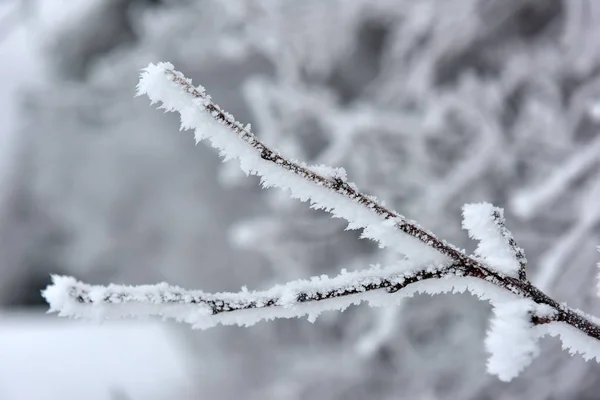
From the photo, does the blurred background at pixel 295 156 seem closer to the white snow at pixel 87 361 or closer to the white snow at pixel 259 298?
the white snow at pixel 87 361

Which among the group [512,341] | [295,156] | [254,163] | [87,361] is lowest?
[512,341]

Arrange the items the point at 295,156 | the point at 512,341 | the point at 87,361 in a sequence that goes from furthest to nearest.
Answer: the point at 87,361 → the point at 295,156 → the point at 512,341

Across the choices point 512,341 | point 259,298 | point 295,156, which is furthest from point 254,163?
point 295,156

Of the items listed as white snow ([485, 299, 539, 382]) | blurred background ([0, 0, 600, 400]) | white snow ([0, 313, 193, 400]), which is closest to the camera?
white snow ([485, 299, 539, 382])

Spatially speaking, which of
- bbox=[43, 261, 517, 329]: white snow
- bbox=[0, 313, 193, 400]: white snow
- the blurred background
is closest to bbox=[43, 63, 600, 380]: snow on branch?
bbox=[43, 261, 517, 329]: white snow

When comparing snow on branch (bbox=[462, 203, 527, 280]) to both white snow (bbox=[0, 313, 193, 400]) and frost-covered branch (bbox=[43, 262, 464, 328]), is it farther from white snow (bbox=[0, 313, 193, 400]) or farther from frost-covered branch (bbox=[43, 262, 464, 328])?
white snow (bbox=[0, 313, 193, 400])

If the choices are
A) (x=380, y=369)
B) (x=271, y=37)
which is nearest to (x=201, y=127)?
(x=271, y=37)

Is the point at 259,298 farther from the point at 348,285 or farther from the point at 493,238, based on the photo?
the point at 493,238
